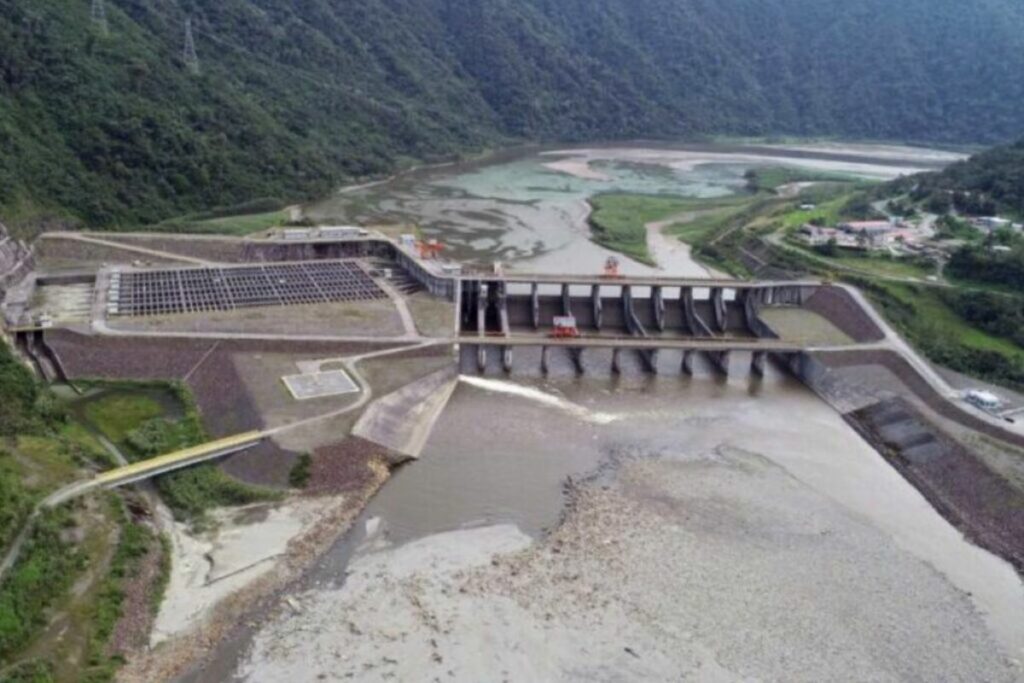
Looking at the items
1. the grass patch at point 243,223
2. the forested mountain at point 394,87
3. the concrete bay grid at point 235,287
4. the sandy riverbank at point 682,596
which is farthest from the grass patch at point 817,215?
the sandy riverbank at point 682,596

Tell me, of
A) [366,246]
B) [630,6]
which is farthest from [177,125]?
[630,6]

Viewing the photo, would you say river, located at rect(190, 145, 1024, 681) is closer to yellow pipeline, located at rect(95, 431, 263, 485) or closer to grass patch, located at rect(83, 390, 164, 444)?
yellow pipeline, located at rect(95, 431, 263, 485)

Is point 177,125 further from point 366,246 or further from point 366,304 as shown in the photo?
point 366,304

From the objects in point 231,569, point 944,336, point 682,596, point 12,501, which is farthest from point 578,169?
point 12,501

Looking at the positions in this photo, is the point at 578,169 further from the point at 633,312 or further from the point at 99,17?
the point at 633,312

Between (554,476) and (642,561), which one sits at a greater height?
(554,476)

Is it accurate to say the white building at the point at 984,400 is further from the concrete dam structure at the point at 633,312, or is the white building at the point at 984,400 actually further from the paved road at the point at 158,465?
the paved road at the point at 158,465
